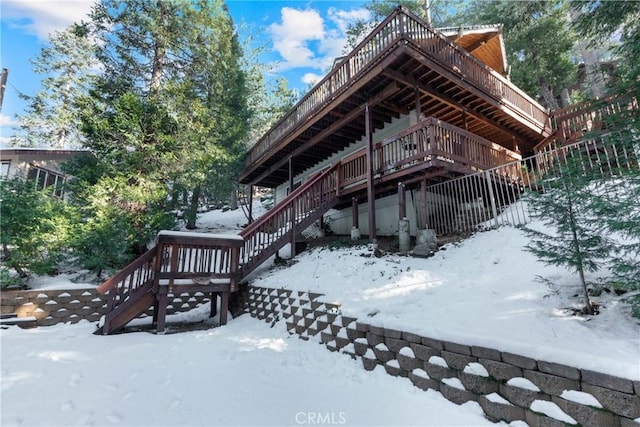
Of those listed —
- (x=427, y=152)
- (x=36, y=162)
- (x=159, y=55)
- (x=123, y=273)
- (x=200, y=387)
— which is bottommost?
(x=200, y=387)

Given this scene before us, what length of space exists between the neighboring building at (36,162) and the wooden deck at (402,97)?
10868 mm

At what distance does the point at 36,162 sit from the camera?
1408 cm

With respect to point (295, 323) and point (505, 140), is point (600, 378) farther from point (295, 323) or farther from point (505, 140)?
point (505, 140)

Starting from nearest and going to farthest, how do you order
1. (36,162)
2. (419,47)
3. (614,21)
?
(614,21) < (419,47) < (36,162)

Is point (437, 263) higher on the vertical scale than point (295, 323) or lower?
higher

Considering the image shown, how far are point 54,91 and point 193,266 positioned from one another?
19.9m

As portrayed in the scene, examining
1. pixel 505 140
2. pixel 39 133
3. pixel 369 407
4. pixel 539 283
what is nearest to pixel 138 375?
pixel 369 407


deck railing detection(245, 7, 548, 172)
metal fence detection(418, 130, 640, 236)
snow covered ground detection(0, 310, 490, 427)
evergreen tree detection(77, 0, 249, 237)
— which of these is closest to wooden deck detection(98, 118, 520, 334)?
metal fence detection(418, 130, 640, 236)

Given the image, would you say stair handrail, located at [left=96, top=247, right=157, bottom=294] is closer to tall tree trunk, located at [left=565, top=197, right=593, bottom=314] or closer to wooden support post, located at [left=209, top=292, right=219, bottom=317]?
wooden support post, located at [left=209, top=292, right=219, bottom=317]

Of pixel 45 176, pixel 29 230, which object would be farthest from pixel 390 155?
pixel 45 176

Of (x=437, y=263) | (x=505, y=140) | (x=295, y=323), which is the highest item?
(x=505, y=140)

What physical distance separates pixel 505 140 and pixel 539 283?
10254mm

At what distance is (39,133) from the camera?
57.5ft

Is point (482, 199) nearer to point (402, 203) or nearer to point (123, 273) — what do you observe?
point (402, 203)
